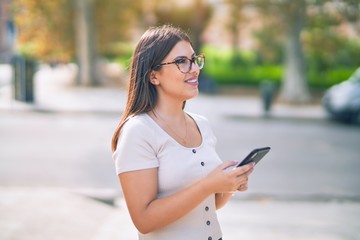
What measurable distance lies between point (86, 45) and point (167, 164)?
26.1m

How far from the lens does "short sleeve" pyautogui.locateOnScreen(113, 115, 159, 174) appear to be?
2492mm

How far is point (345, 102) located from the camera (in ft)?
56.1

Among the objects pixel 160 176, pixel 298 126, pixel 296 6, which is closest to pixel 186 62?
pixel 160 176

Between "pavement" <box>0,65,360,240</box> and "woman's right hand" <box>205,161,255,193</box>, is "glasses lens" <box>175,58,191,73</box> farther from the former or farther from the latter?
"pavement" <box>0,65,360,240</box>

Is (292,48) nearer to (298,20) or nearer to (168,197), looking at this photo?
(298,20)

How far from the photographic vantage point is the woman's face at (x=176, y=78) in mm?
2654

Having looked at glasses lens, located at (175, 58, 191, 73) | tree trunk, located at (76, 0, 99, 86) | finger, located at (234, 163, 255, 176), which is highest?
glasses lens, located at (175, 58, 191, 73)

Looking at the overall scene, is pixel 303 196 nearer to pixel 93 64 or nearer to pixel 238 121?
pixel 238 121

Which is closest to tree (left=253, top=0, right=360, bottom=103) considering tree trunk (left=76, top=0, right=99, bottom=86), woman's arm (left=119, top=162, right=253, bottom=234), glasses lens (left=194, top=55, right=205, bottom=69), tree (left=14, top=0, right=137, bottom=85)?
tree trunk (left=76, top=0, right=99, bottom=86)

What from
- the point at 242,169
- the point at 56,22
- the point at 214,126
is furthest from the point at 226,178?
the point at 56,22

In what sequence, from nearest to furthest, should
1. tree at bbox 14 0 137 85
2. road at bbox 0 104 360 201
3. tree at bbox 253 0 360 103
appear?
road at bbox 0 104 360 201 → tree at bbox 253 0 360 103 → tree at bbox 14 0 137 85

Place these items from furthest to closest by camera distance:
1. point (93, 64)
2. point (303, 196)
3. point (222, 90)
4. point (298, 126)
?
1. point (93, 64)
2. point (222, 90)
3. point (298, 126)
4. point (303, 196)

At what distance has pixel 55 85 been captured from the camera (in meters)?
28.8

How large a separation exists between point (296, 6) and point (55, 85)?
40.2 feet
